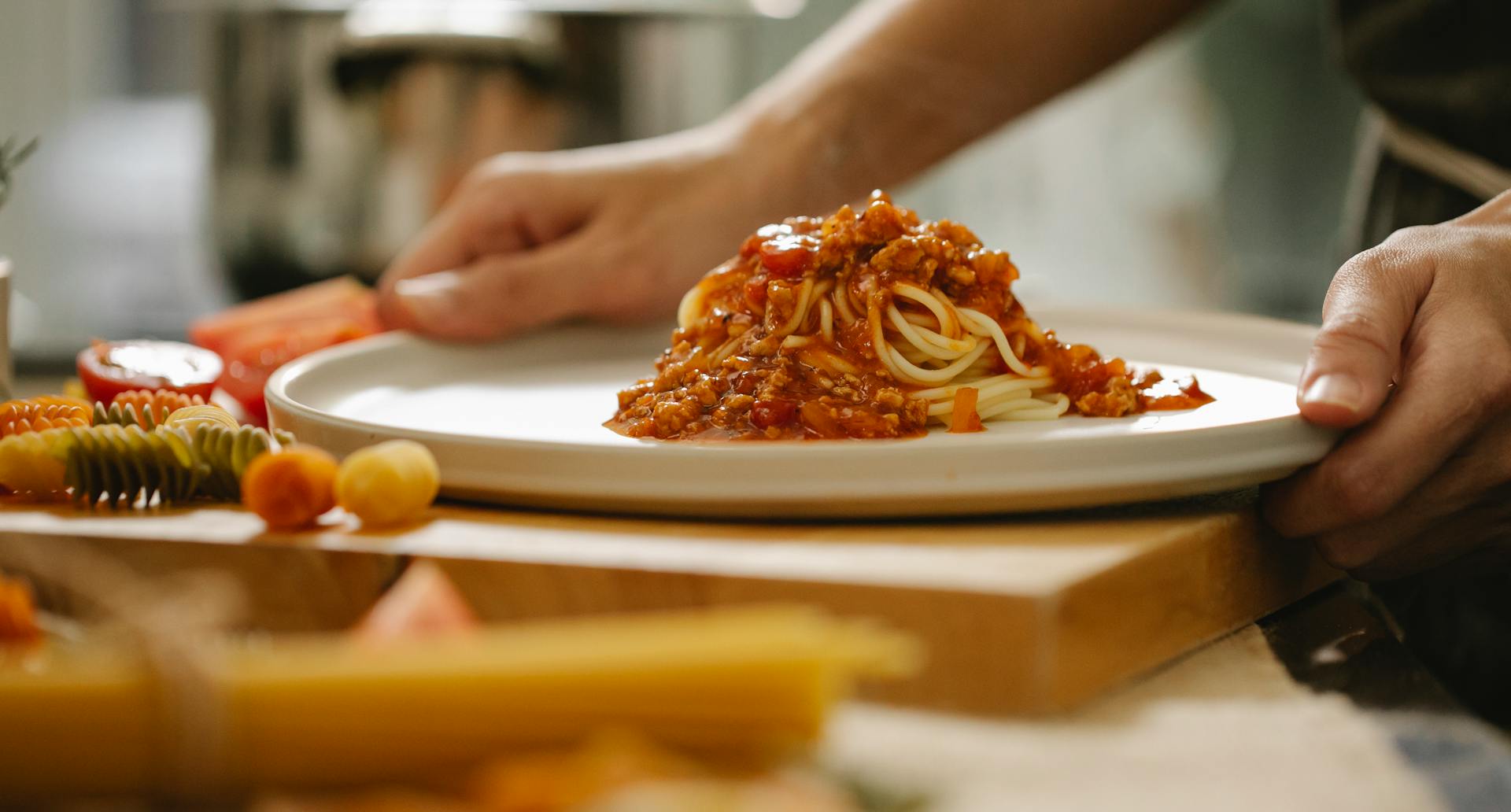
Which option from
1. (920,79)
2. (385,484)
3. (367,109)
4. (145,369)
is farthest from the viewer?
(367,109)

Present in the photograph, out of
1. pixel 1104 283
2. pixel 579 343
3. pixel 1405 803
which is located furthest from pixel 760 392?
pixel 1104 283

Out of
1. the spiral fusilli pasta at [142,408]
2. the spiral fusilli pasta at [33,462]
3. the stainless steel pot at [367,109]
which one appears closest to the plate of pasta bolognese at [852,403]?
the spiral fusilli pasta at [142,408]

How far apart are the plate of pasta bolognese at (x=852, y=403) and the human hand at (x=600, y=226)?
0.83 ft

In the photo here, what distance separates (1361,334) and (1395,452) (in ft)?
0.38

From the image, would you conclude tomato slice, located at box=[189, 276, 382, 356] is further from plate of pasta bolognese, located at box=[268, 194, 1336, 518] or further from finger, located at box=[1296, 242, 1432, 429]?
finger, located at box=[1296, 242, 1432, 429]

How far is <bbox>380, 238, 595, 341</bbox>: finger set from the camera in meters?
2.08

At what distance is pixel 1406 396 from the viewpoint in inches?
49.0

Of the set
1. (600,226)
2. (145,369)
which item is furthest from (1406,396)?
(145,369)

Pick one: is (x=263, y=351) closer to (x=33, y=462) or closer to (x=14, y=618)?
(x=33, y=462)

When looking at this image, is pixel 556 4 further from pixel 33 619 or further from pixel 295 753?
pixel 295 753

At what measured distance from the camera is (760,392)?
1548 millimetres

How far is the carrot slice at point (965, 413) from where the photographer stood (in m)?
1.52

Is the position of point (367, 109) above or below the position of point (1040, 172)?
above

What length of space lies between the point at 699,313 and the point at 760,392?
230 millimetres
